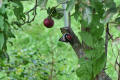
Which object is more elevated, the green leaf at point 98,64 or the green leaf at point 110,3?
the green leaf at point 110,3

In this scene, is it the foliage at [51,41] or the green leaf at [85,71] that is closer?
the foliage at [51,41]

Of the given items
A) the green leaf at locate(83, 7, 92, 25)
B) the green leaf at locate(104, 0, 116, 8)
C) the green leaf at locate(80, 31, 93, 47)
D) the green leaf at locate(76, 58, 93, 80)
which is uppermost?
the green leaf at locate(104, 0, 116, 8)

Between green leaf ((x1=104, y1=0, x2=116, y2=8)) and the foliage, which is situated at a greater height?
green leaf ((x1=104, y1=0, x2=116, y2=8))

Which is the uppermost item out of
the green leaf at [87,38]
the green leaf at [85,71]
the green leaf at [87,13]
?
the green leaf at [87,13]

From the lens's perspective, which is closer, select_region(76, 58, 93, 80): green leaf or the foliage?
the foliage

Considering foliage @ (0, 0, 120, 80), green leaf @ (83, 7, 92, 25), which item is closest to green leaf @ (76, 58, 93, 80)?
foliage @ (0, 0, 120, 80)

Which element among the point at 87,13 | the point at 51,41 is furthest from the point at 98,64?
the point at 51,41

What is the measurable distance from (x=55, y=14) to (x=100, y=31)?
0.50 metres

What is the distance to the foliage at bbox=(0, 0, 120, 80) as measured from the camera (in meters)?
1.32

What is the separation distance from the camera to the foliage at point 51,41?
4.34 ft

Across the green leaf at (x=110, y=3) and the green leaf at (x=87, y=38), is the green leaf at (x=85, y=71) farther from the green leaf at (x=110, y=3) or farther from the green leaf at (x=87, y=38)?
the green leaf at (x=110, y=3)

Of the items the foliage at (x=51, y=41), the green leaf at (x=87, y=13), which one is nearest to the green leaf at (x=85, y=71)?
the foliage at (x=51, y=41)

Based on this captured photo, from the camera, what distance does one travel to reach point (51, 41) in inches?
73.5

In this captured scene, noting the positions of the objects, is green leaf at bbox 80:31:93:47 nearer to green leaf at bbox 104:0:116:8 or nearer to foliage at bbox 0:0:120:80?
foliage at bbox 0:0:120:80
